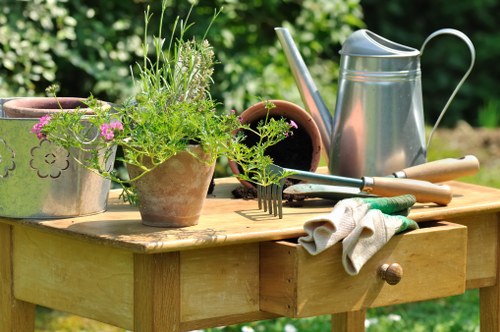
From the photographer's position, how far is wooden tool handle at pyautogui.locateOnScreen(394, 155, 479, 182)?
2615mm

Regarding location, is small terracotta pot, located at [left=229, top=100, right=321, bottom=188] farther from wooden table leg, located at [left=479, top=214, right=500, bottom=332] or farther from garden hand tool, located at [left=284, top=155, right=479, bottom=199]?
wooden table leg, located at [left=479, top=214, right=500, bottom=332]

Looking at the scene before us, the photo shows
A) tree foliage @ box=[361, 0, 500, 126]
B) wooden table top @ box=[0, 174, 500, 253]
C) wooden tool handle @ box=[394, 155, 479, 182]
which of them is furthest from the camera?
tree foliage @ box=[361, 0, 500, 126]

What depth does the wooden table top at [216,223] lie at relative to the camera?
6.85 ft

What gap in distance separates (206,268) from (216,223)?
12cm

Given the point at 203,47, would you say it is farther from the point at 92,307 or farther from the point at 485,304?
the point at 485,304

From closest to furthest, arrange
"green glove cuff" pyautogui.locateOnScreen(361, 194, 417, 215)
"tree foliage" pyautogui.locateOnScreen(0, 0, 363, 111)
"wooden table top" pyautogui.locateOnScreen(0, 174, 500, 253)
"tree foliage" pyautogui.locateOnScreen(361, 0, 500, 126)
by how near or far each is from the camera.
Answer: "wooden table top" pyautogui.locateOnScreen(0, 174, 500, 253) → "green glove cuff" pyautogui.locateOnScreen(361, 194, 417, 215) → "tree foliage" pyautogui.locateOnScreen(0, 0, 363, 111) → "tree foliage" pyautogui.locateOnScreen(361, 0, 500, 126)

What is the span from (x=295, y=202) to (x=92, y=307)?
570mm

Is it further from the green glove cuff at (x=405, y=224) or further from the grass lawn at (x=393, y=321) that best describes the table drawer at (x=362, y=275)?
the grass lawn at (x=393, y=321)

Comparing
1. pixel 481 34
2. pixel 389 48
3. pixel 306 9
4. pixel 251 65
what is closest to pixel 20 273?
pixel 389 48

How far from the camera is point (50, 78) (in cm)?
359

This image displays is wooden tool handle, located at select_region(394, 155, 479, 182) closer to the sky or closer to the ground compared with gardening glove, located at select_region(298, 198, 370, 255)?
closer to the sky

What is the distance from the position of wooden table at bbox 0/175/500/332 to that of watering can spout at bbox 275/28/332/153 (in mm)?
339

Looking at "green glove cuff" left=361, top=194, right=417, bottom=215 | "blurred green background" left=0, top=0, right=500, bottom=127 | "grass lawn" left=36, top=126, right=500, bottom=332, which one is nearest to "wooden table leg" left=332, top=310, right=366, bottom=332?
"grass lawn" left=36, top=126, right=500, bottom=332

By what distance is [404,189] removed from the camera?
248 cm
